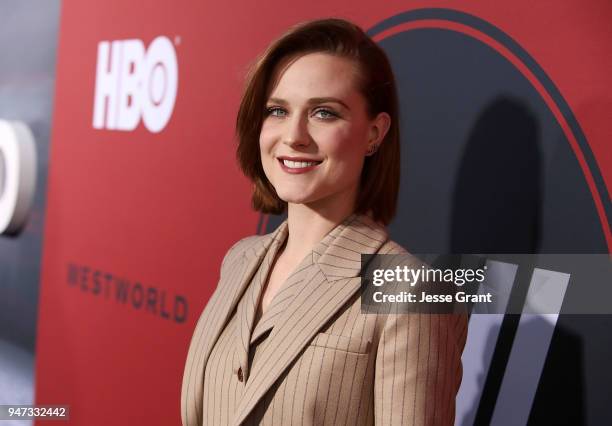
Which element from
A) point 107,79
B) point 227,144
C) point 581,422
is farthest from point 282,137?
point 107,79

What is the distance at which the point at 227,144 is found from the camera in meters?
2.47

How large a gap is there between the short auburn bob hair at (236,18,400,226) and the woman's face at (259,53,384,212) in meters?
0.02

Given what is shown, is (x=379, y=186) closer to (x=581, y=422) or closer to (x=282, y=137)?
(x=282, y=137)

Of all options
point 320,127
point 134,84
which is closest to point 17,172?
point 134,84

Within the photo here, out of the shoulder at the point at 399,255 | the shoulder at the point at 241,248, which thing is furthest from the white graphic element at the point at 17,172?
the shoulder at the point at 399,255

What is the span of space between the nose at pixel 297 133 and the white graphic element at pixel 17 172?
2.20m

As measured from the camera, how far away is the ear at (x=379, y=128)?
1.51m

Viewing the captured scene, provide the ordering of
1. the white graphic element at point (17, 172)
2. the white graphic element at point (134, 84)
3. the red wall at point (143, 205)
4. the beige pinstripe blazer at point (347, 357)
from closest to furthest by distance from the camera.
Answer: the beige pinstripe blazer at point (347, 357) < the red wall at point (143, 205) < the white graphic element at point (134, 84) < the white graphic element at point (17, 172)

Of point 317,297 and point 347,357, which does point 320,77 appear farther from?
point 347,357

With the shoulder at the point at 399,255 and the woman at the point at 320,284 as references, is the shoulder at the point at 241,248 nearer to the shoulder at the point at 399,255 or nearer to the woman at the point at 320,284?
the woman at the point at 320,284

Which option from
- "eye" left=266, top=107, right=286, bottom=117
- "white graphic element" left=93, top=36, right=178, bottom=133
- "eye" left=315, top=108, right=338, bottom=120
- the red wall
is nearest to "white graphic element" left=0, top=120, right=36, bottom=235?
the red wall

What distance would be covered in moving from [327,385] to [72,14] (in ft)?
7.87

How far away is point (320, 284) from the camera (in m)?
1.44

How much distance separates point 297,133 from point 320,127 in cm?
5
